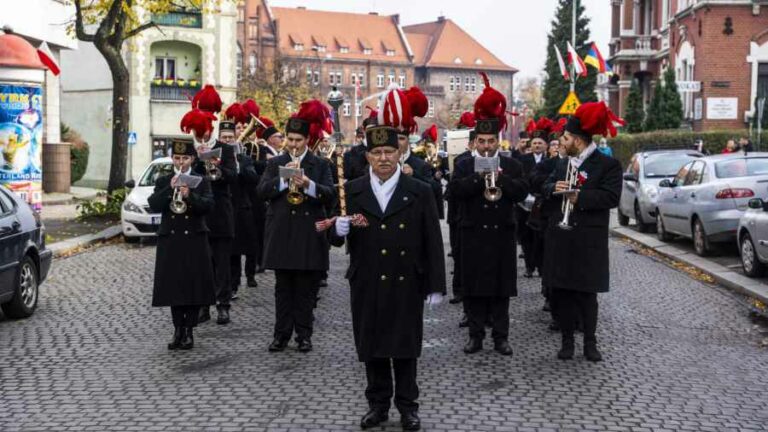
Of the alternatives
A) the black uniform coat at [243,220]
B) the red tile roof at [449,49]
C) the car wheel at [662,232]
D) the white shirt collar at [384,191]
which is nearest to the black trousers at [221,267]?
the black uniform coat at [243,220]

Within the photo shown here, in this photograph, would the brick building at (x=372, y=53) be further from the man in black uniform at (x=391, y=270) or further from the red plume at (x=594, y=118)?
the man in black uniform at (x=391, y=270)

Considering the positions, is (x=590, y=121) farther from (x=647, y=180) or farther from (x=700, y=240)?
(x=647, y=180)

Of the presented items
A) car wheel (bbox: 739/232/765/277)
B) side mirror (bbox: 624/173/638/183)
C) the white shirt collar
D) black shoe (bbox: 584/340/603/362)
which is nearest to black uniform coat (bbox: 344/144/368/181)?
black shoe (bbox: 584/340/603/362)

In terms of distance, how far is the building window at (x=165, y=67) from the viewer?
180ft

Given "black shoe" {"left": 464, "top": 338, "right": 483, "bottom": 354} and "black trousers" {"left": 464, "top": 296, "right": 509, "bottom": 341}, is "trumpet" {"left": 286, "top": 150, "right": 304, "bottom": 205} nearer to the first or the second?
"black trousers" {"left": 464, "top": 296, "right": 509, "bottom": 341}

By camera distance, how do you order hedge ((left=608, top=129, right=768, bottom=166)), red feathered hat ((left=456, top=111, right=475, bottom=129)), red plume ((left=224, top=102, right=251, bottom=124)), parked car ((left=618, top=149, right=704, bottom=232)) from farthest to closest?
hedge ((left=608, top=129, right=768, bottom=166)) → parked car ((left=618, top=149, right=704, bottom=232)) → red feathered hat ((left=456, top=111, right=475, bottom=129)) → red plume ((left=224, top=102, right=251, bottom=124))

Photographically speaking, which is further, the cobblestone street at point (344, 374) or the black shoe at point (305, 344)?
the black shoe at point (305, 344)

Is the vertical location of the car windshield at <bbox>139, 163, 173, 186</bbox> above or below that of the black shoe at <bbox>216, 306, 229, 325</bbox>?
above

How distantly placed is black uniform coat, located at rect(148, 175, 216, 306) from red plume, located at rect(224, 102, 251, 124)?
330 cm

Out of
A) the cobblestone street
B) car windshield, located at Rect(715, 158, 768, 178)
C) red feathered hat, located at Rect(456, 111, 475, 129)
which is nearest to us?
the cobblestone street

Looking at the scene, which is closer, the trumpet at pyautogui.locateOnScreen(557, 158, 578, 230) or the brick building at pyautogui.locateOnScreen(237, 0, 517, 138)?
the trumpet at pyautogui.locateOnScreen(557, 158, 578, 230)

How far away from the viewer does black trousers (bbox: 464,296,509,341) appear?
909 cm

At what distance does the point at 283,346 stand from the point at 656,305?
4.91 m

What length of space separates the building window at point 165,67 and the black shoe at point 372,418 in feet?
164
